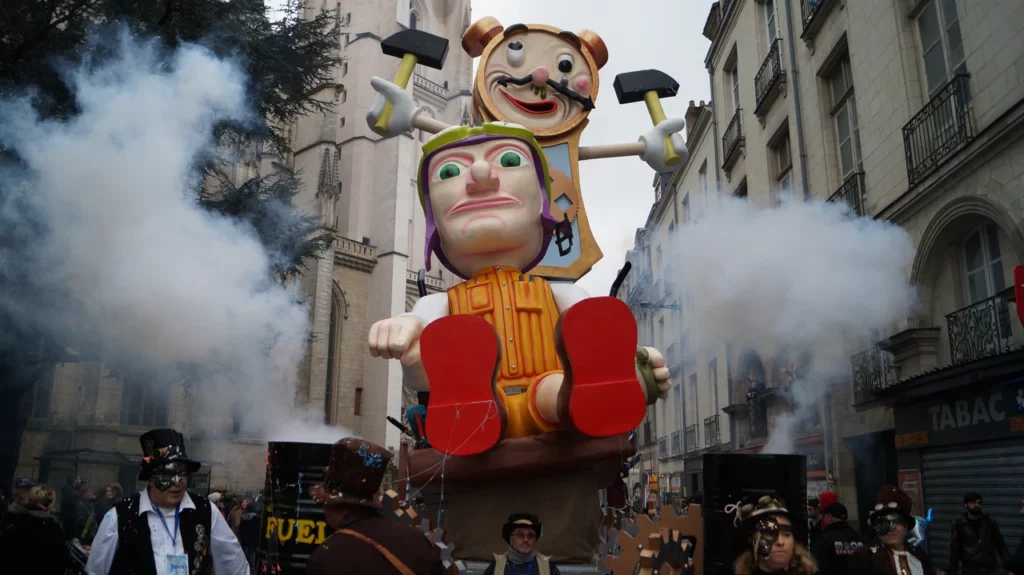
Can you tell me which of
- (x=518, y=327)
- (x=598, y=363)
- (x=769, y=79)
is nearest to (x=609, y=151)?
(x=518, y=327)

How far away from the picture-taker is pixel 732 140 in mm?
16141

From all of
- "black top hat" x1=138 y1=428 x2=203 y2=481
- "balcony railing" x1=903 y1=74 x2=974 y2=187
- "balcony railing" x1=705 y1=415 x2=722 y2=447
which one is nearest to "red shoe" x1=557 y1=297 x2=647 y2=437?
"black top hat" x1=138 y1=428 x2=203 y2=481

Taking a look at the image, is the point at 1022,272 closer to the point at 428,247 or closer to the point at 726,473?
the point at 726,473

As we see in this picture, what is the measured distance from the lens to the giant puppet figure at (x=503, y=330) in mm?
3900

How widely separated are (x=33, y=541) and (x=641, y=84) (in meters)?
5.10

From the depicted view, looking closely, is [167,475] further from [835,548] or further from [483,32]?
[483,32]

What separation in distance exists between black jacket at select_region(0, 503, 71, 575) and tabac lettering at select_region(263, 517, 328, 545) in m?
0.98

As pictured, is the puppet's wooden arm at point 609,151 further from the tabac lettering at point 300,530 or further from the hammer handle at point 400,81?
the tabac lettering at point 300,530

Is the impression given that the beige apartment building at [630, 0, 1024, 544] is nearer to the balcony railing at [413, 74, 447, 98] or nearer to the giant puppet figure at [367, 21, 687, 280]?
the giant puppet figure at [367, 21, 687, 280]

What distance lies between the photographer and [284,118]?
1211 centimetres

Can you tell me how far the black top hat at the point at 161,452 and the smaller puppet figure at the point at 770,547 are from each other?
2266mm

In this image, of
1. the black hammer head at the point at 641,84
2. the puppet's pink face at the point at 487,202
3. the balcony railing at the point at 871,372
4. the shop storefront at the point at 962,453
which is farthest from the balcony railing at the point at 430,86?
the puppet's pink face at the point at 487,202

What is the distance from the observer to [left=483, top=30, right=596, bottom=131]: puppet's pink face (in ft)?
20.0

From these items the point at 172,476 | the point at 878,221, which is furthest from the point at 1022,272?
the point at 172,476
